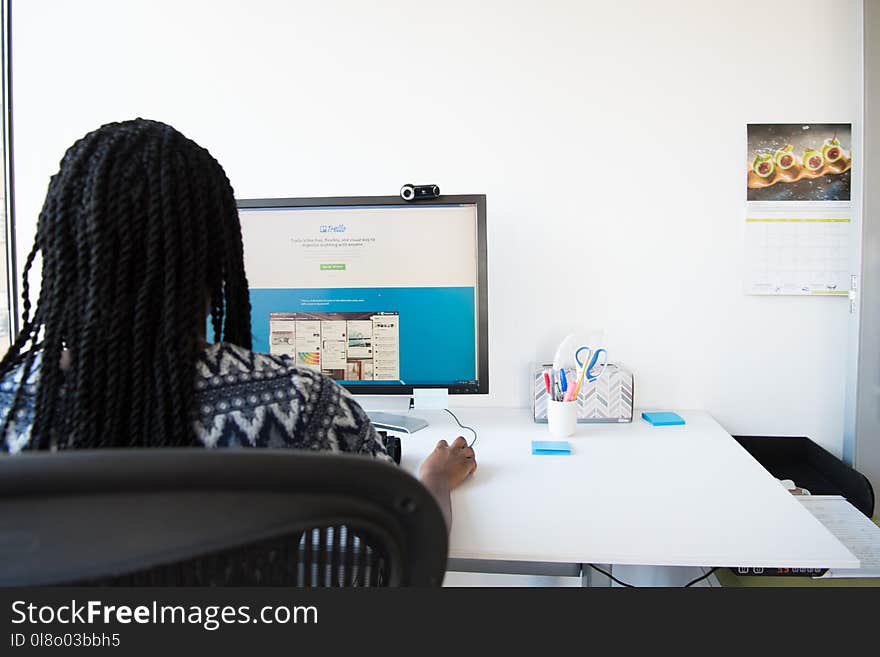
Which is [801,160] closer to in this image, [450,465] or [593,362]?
[593,362]

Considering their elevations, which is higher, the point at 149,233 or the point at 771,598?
the point at 149,233

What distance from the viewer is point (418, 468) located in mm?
982

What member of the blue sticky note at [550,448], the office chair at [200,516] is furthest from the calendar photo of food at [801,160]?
the office chair at [200,516]

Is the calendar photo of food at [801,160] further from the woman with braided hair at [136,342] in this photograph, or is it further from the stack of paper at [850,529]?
the woman with braided hair at [136,342]

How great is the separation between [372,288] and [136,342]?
2.22 feet

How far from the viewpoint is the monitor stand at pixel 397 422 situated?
126 cm

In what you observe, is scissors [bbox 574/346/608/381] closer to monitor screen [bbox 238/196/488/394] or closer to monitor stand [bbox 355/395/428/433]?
monitor screen [bbox 238/196/488/394]

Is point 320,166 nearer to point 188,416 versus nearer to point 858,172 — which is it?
point 188,416

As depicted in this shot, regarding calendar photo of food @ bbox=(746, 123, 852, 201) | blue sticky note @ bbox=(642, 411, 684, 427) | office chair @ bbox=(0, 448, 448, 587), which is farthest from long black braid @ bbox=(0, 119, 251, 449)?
calendar photo of food @ bbox=(746, 123, 852, 201)

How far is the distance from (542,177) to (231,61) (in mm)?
909

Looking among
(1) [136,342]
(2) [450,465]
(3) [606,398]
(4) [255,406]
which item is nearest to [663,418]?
(3) [606,398]

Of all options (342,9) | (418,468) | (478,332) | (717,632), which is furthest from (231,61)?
(717,632)

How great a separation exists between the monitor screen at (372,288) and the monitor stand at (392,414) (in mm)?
93

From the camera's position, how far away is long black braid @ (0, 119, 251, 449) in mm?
578
